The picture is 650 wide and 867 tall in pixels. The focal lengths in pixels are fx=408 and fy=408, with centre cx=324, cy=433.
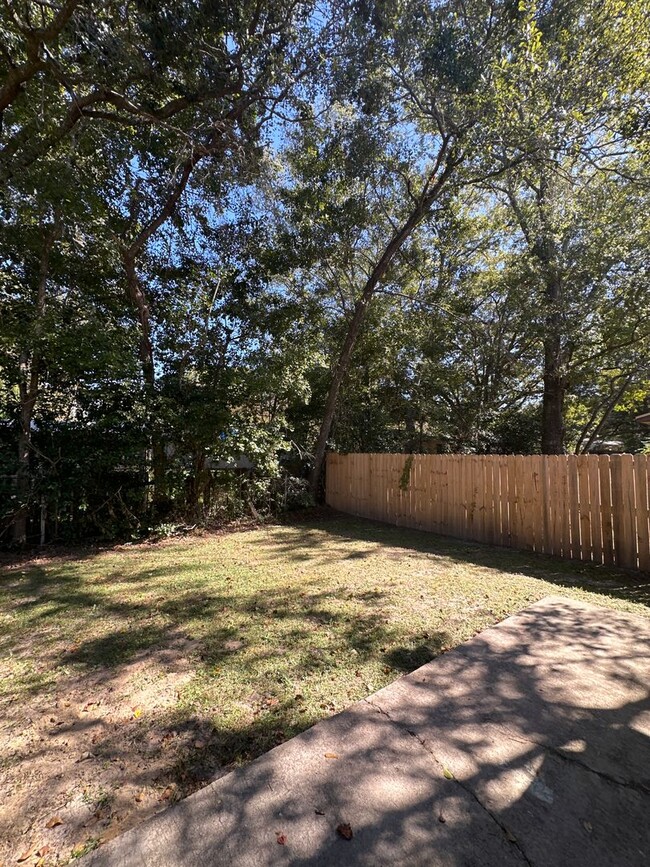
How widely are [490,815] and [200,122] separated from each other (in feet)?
27.0

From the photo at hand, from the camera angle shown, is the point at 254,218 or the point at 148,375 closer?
the point at 148,375

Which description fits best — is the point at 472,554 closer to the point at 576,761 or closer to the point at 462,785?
the point at 576,761

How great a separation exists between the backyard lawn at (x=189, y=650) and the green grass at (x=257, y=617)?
16mm

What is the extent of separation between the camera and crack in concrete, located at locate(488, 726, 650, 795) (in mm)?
1822

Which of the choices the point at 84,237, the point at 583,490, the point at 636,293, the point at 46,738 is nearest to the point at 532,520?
the point at 583,490

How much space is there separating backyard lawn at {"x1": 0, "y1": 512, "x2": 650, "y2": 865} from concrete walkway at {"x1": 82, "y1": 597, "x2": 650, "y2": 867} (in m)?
0.19

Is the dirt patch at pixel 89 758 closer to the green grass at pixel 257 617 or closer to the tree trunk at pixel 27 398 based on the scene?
the green grass at pixel 257 617

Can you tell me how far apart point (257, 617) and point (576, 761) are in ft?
8.20

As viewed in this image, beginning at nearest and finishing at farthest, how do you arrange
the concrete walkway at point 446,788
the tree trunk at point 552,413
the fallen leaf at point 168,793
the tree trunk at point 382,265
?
the concrete walkway at point 446,788 < the fallen leaf at point 168,793 < the tree trunk at point 382,265 < the tree trunk at point 552,413

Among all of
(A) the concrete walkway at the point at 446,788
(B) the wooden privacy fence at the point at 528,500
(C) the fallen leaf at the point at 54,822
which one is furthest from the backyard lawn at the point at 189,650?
(B) the wooden privacy fence at the point at 528,500

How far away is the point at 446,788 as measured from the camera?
180 cm

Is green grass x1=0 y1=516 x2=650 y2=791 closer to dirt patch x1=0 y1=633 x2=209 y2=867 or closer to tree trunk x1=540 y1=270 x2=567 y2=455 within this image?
dirt patch x1=0 y1=633 x2=209 y2=867

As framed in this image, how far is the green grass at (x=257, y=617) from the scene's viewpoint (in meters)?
2.39

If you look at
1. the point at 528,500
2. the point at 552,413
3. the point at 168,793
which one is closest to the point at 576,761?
the point at 168,793
